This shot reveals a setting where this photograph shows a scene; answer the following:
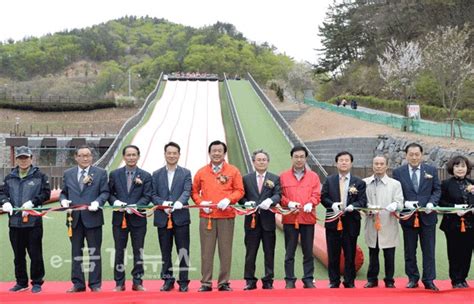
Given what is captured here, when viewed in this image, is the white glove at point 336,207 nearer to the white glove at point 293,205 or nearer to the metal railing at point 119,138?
the white glove at point 293,205

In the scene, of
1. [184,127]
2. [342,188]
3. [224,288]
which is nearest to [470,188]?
[342,188]

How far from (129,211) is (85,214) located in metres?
0.50

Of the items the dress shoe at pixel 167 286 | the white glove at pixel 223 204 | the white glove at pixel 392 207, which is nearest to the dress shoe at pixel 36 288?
the dress shoe at pixel 167 286

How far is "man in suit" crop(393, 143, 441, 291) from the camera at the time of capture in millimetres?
5902

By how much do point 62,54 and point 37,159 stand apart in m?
80.0

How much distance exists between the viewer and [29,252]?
590cm

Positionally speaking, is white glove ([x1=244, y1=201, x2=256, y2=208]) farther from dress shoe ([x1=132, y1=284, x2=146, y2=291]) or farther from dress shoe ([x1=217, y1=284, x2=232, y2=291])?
dress shoe ([x1=132, y1=284, x2=146, y2=291])

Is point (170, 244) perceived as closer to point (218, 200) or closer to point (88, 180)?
point (218, 200)

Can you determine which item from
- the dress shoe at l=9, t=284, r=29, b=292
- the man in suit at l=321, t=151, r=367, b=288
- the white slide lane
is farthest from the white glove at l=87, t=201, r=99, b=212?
the white slide lane

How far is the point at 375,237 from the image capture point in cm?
599

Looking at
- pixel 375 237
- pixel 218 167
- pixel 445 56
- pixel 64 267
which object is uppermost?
pixel 445 56

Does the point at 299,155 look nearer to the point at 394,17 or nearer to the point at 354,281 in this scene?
the point at 354,281

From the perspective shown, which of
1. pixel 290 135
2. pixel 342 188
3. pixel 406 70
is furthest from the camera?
pixel 406 70

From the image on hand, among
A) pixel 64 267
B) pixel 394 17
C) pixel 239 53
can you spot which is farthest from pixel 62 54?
pixel 64 267
